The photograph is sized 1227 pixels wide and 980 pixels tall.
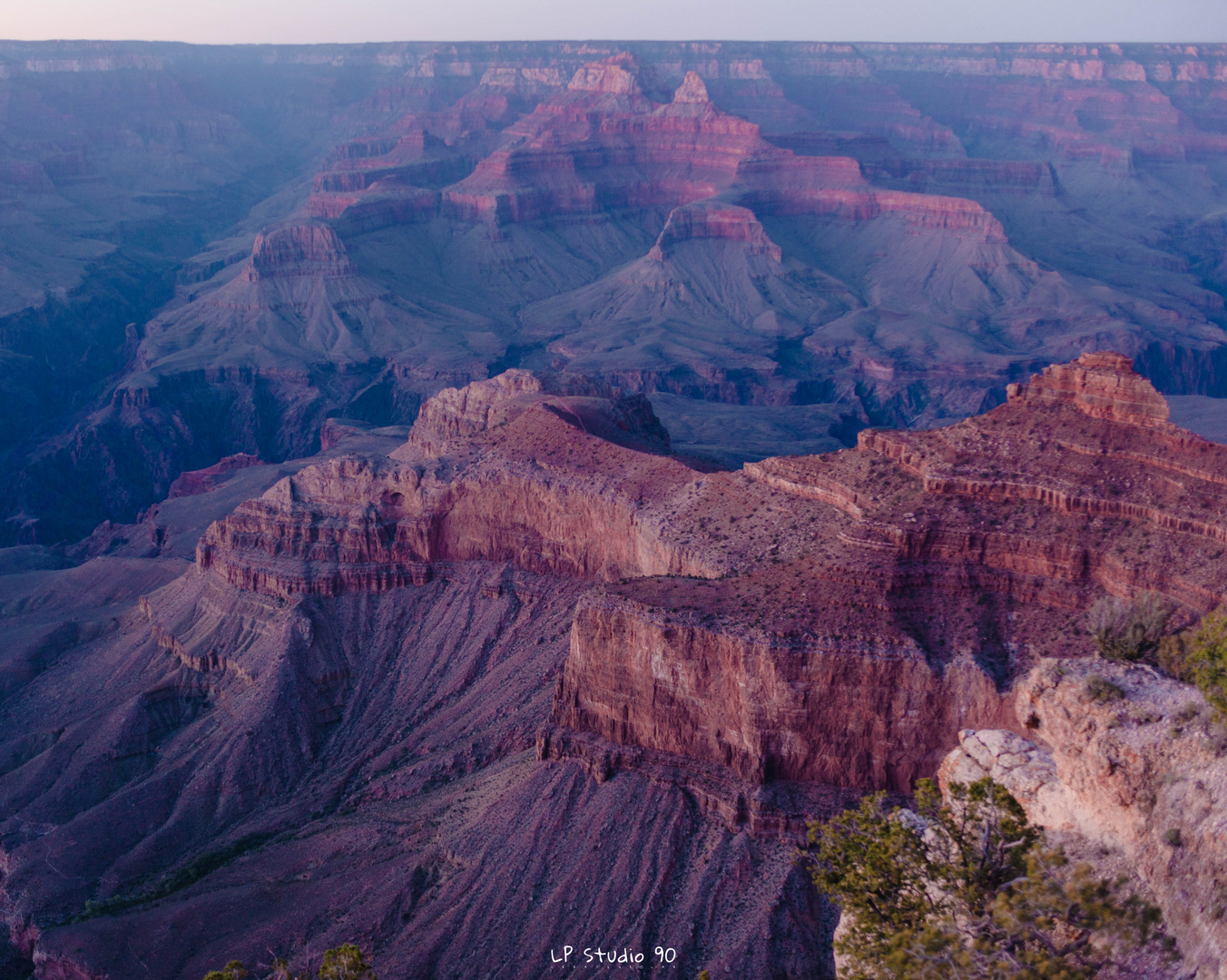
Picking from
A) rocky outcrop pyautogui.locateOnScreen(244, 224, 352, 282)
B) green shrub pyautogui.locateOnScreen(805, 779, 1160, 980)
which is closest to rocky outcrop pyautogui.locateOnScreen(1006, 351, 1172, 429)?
green shrub pyautogui.locateOnScreen(805, 779, 1160, 980)

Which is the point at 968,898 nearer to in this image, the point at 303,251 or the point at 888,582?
the point at 888,582

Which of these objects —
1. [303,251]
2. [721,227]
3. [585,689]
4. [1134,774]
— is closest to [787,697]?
[585,689]

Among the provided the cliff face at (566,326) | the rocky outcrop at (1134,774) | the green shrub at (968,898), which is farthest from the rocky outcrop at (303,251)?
the rocky outcrop at (1134,774)

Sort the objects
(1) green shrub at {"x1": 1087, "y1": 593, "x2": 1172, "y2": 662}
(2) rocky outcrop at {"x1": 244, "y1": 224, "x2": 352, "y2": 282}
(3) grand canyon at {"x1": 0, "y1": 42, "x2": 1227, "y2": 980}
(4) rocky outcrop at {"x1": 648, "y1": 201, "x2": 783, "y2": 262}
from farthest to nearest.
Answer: (4) rocky outcrop at {"x1": 648, "y1": 201, "x2": 783, "y2": 262}, (2) rocky outcrop at {"x1": 244, "y1": 224, "x2": 352, "y2": 282}, (3) grand canyon at {"x1": 0, "y1": 42, "x2": 1227, "y2": 980}, (1) green shrub at {"x1": 1087, "y1": 593, "x2": 1172, "y2": 662}

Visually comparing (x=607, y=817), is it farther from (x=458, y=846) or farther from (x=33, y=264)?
(x=33, y=264)

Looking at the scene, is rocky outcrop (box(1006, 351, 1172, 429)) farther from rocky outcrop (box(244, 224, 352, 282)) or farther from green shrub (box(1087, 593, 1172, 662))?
rocky outcrop (box(244, 224, 352, 282))

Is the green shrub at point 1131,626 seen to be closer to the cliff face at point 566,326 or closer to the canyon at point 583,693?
the canyon at point 583,693
